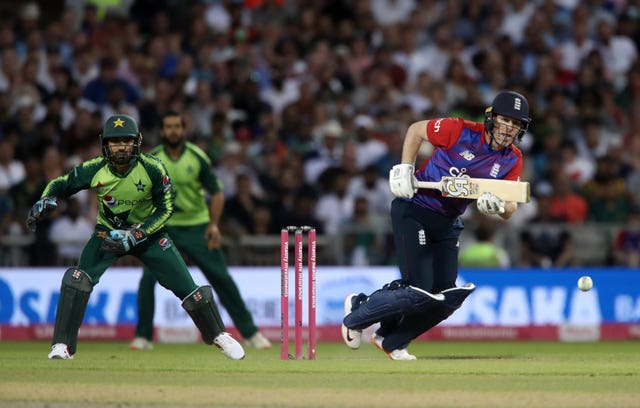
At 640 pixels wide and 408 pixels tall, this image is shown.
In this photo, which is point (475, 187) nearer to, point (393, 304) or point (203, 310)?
point (393, 304)

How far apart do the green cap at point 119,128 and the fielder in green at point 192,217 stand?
2.64m

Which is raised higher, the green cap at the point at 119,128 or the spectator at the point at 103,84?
the spectator at the point at 103,84

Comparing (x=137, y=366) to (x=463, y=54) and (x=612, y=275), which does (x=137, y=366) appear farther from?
(x=463, y=54)

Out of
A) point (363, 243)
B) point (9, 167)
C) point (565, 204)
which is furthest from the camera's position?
point (565, 204)

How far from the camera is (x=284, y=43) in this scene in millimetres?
19797

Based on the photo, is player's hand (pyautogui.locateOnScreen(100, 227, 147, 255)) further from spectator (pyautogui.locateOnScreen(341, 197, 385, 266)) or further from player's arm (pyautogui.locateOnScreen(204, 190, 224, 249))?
spectator (pyautogui.locateOnScreen(341, 197, 385, 266))

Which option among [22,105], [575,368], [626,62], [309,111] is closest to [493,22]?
[626,62]

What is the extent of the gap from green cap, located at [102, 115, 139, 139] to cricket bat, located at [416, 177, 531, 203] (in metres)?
2.36

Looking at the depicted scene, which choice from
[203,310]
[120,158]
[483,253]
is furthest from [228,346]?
[483,253]

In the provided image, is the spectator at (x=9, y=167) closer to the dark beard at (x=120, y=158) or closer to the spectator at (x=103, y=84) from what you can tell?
the spectator at (x=103, y=84)

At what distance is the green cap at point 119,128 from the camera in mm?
10609

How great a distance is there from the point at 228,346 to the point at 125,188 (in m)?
1.56

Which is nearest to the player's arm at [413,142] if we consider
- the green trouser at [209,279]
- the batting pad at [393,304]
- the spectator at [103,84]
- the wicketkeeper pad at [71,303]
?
the batting pad at [393,304]

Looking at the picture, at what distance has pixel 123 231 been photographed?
10.7 meters
